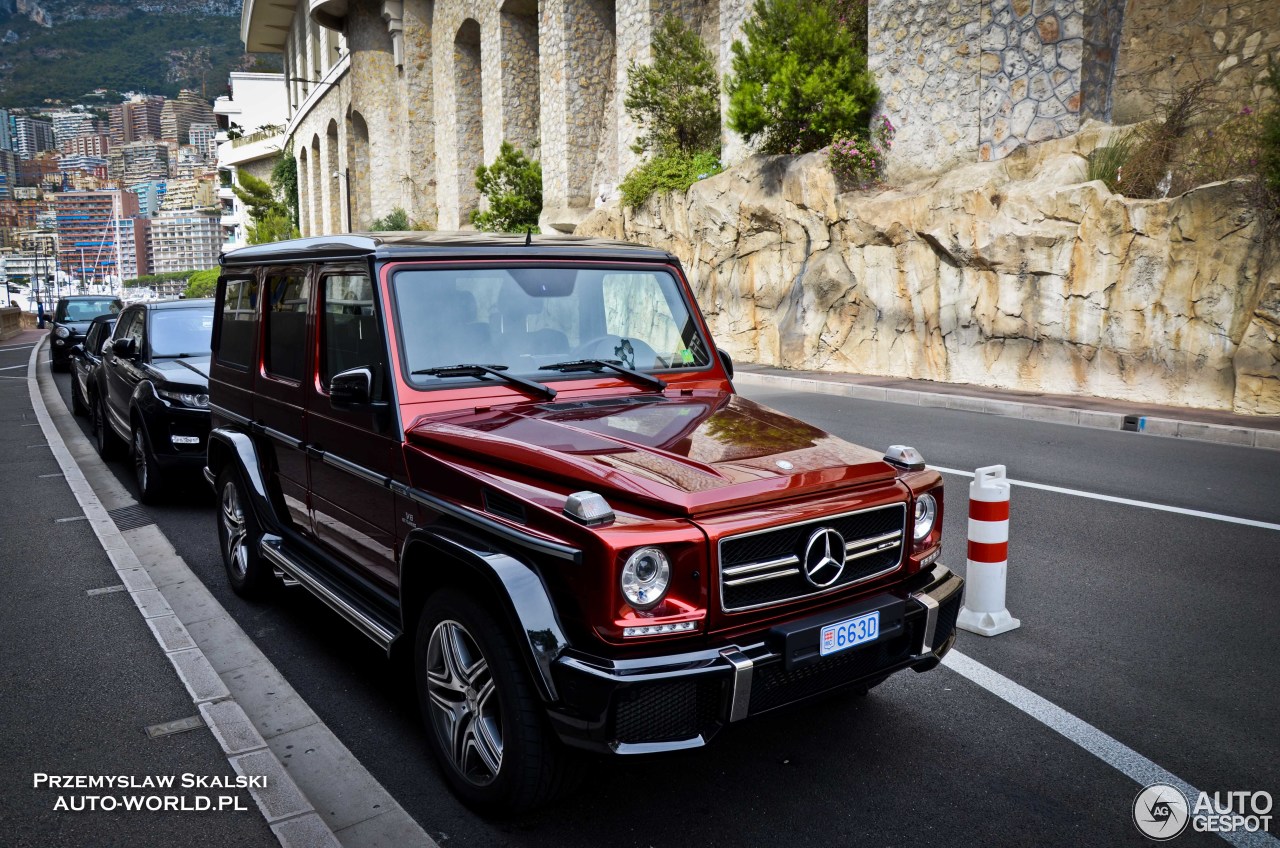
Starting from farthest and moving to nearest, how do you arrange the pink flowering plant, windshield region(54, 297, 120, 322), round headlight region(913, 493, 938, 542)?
windshield region(54, 297, 120, 322) → the pink flowering plant → round headlight region(913, 493, 938, 542)

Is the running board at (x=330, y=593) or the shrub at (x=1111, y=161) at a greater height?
the shrub at (x=1111, y=161)

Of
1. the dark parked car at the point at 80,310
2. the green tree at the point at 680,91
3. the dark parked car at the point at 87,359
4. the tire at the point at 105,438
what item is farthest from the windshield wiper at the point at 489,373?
the dark parked car at the point at 80,310

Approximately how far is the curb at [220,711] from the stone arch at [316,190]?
189 ft

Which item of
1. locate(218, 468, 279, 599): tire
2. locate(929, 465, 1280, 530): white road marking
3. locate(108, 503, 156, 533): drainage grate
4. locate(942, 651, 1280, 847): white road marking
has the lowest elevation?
locate(108, 503, 156, 533): drainage grate

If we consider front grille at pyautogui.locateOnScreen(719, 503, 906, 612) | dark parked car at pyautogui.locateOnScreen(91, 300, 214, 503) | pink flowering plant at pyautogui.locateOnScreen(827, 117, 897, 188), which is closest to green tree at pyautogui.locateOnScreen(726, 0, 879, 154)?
pink flowering plant at pyautogui.locateOnScreen(827, 117, 897, 188)

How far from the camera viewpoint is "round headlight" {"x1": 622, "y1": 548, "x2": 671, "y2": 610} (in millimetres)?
2809

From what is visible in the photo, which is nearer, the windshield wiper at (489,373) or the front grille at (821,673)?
the front grille at (821,673)

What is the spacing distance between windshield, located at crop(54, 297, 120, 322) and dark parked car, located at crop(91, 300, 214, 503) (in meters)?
15.6

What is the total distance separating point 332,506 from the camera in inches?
175

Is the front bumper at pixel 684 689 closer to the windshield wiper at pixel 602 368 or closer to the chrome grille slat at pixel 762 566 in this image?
the chrome grille slat at pixel 762 566

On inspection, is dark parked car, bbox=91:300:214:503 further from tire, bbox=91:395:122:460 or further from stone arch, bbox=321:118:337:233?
stone arch, bbox=321:118:337:233

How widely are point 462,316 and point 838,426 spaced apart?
8.39 meters

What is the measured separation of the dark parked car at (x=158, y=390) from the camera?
8117 mm

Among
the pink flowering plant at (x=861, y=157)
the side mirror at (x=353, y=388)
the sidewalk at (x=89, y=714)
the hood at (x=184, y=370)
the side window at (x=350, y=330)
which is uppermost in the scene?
the pink flowering plant at (x=861, y=157)
